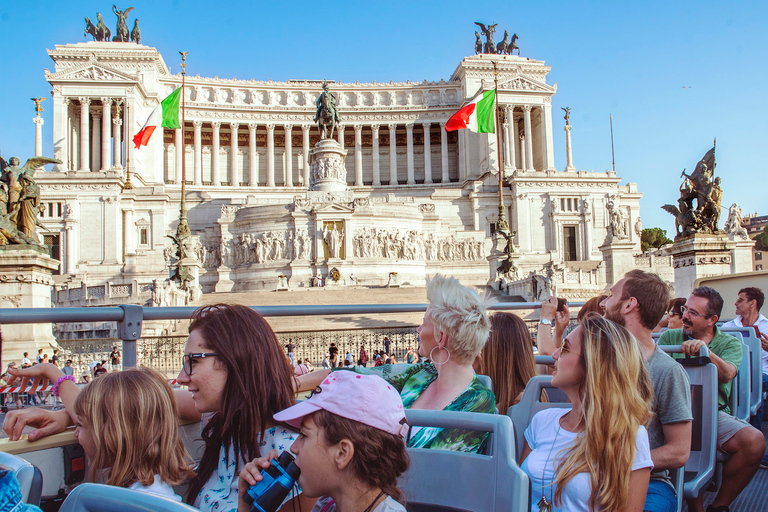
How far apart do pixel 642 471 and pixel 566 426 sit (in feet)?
1.29

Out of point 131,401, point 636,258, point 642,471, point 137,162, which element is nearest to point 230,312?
point 131,401

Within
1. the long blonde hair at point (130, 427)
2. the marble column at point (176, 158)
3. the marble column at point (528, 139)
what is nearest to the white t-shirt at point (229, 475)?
the long blonde hair at point (130, 427)

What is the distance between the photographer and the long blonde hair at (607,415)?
2.84 m

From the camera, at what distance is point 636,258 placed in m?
37.4

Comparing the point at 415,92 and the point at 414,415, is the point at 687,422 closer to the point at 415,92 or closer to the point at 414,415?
the point at 414,415

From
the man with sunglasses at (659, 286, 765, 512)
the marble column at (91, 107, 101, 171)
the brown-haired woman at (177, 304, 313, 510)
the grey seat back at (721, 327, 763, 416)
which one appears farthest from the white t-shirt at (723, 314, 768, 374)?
the marble column at (91, 107, 101, 171)

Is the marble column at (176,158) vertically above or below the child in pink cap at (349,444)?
above

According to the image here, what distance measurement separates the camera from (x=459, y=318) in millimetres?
3725

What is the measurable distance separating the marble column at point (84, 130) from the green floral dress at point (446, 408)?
58856 millimetres

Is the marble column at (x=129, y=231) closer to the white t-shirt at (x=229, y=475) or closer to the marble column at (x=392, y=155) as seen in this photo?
the marble column at (x=392, y=155)

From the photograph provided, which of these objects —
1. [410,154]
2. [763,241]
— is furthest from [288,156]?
[763,241]

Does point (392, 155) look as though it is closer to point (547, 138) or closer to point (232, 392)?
point (547, 138)

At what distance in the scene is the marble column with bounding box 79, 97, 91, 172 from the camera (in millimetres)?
56625

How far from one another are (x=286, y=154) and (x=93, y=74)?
18.9 m
